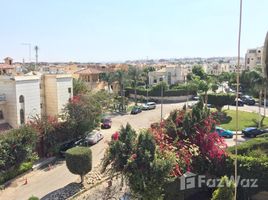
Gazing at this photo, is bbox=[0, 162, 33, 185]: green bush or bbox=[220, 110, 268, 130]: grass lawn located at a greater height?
bbox=[220, 110, 268, 130]: grass lawn

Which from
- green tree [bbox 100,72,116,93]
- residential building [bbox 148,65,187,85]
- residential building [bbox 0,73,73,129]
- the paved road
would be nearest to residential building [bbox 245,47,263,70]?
residential building [bbox 148,65,187,85]

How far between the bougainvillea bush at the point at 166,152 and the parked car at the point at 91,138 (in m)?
12.8

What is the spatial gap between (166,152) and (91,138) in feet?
56.3

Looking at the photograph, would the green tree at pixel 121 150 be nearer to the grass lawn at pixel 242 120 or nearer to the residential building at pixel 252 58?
the grass lawn at pixel 242 120

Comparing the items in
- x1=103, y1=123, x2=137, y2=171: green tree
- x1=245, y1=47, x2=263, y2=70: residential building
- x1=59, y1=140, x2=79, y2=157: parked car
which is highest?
x1=245, y1=47, x2=263, y2=70: residential building

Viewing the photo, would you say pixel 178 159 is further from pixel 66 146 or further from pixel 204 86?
pixel 204 86

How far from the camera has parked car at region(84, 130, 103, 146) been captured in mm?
30334

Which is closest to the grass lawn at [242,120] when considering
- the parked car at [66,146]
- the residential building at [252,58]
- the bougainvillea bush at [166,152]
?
the parked car at [66,146]

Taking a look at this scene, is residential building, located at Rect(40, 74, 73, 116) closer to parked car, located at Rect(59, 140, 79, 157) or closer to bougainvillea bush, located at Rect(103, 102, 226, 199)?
parked car, located at Rect(59, 140, 79, 157)

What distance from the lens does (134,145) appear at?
15.3 metres

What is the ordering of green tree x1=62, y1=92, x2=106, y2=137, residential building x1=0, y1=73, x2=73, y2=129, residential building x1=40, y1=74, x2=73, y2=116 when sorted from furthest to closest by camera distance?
residential building x1=40, y1=74, x2=73, y2=116 < residential building x1=0, y1=73, x2=73, y2=129 < green tree x1=62, y1=92, x2=106, y2=137

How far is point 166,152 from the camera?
1492 cm

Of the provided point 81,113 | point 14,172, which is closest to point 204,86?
point 81,113

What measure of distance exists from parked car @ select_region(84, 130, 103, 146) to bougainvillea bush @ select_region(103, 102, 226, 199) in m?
12.8
